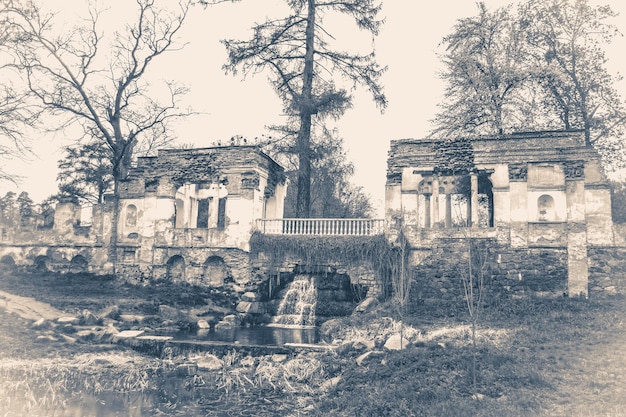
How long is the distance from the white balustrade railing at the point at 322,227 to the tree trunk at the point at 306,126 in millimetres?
1947

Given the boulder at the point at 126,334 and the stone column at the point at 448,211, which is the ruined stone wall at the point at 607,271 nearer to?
the stone column at the point at 448,211

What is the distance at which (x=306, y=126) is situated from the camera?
2314 cm

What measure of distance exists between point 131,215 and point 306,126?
29.2 feet

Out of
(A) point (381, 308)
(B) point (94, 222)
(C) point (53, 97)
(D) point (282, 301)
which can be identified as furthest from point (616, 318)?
(C) point (53, 97)

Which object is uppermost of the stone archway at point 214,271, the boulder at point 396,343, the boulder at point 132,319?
the stone archway at point 214,271

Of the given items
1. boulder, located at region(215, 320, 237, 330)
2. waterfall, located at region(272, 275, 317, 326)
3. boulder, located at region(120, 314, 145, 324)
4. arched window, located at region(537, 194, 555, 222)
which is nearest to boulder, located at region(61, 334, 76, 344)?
boulder, located at region(120, 314, 145, 324)

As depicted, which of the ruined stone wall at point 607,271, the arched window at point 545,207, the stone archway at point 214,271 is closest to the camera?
the ruined stone wall at point 607,271

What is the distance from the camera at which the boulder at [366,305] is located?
17862 millimetres

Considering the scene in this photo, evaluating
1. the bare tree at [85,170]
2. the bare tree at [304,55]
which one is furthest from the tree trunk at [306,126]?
the bare tree at [85,170]

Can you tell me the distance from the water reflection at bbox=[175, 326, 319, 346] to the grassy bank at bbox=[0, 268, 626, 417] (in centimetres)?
105

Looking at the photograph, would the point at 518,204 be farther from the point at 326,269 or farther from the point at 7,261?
the point at 7,261

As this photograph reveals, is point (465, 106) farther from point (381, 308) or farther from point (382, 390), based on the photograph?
point (382, 390)

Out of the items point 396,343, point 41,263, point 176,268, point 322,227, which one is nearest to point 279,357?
point 396,343

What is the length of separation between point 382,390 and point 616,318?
9027 millimetres
